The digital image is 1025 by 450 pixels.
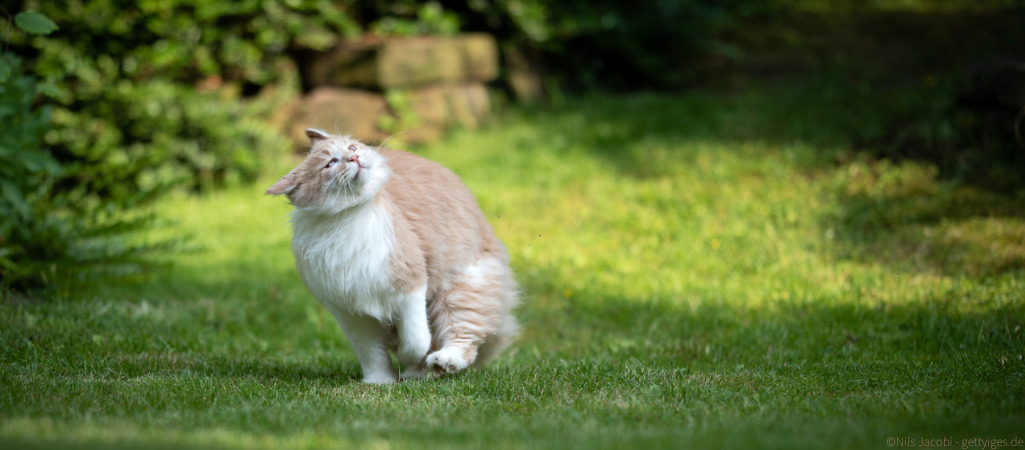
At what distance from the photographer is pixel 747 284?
6.26 m

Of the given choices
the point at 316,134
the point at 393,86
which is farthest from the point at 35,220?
the point at 393,86

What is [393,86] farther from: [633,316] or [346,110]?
[633,316]

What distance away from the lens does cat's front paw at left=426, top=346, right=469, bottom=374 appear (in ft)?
13.3

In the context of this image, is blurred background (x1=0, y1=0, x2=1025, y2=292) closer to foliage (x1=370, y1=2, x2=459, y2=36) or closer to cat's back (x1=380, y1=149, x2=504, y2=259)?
foliage (x1=370, y1=2, x2=459, y2=36)

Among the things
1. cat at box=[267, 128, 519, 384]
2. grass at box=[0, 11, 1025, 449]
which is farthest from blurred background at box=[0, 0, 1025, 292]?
cat at box=[267, 128, 519, 384]

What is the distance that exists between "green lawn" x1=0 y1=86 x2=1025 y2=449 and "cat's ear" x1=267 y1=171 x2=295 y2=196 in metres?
0.90

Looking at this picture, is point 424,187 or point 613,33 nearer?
point 424,187

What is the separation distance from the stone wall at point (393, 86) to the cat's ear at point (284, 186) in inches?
208

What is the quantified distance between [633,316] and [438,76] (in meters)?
4.52

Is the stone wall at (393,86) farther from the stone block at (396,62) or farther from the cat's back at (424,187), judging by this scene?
the cat's back at (424,187)

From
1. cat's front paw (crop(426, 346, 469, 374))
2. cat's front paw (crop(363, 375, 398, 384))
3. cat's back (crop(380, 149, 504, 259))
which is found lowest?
cat's front paw (crop(363, 375, 398, 384))

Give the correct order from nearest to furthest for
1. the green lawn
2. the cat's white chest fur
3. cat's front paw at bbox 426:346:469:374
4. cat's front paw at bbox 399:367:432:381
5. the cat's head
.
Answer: the green lawn < the cat's head < the cat's white chest fur < cat's front paw at bbox 426:346:469:374 < cat's front paw at bbox 399:367:432:381

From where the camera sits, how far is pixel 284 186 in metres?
3.69

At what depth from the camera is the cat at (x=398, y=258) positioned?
Answer: 3.72 meters
